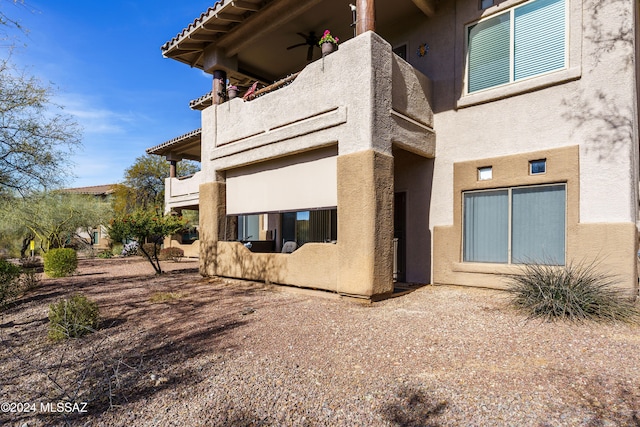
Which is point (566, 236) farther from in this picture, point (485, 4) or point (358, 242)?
point (485, 4)

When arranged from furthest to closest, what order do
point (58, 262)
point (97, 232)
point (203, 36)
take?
1. point (97, 232)
2. point (58, 262)
3. point (203, 36)

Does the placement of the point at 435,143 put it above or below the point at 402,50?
below

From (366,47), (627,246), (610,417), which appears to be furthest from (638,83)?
(610,417)

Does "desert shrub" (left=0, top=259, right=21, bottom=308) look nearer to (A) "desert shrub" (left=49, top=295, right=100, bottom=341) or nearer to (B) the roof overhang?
(A) "desert shrub" (left=49, top=295, right=100, bottom=341)

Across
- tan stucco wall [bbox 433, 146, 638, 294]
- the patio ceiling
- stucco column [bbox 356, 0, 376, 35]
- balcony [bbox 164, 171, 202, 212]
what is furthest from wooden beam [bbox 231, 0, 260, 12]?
balcony [bbox 164, 171, 202, 212]

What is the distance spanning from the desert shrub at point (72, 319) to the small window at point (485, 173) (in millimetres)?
8081

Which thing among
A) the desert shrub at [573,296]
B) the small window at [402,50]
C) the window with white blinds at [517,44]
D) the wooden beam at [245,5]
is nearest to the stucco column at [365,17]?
the small window at [402,50]

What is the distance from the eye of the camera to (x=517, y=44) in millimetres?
7762

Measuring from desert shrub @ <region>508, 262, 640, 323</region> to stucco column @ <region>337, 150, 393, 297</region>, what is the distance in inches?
94.4

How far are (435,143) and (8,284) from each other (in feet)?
34.4

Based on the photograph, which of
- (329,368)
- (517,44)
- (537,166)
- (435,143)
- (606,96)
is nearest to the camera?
(329,368)

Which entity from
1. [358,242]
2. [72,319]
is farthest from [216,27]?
[72,319]

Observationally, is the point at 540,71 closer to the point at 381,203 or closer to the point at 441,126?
the point at 441,126

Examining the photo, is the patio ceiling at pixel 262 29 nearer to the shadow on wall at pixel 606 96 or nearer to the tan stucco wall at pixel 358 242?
the shadow on wall at pixel 606 96
